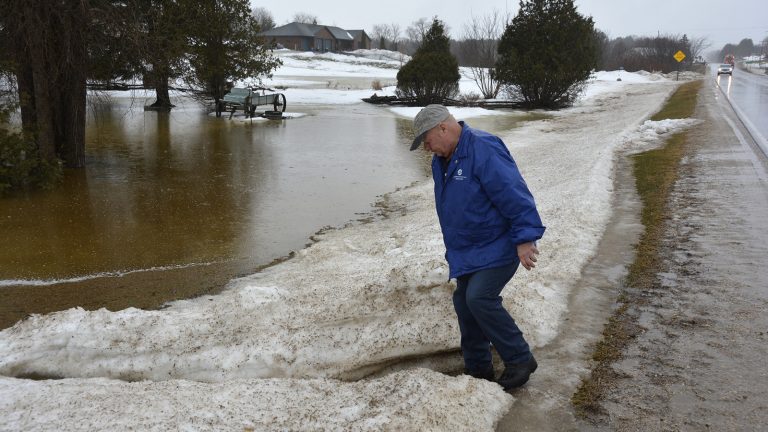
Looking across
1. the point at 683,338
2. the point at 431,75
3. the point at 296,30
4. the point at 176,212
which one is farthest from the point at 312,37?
the point at 683,338

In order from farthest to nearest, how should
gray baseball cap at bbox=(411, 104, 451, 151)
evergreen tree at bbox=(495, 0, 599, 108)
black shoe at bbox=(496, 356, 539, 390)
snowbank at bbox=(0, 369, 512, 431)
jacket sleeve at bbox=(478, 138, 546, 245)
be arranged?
evergreen tree at bbox=(495, 0, 599, 108) < black shoe at bbox=(496, 356, 539, 390) < gray baseball cap at bbox=(411, 104, 451, 151) < jacket sleeve at bbox=(478, 138, 546, 245) < snowbank at bbox=(0, 369, 512, 431)

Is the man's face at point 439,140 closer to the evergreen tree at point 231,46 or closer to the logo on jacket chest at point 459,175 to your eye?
the logo on jacket chest at point 459,175

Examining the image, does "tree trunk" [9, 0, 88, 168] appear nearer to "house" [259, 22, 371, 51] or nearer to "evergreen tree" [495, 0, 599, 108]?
"evergreen tree" [495, 0, 599, 108]

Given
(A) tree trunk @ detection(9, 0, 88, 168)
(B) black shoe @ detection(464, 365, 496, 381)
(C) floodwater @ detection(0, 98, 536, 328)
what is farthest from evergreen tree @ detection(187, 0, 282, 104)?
(B) black shoe @ detection(464, 365, 496, 381)

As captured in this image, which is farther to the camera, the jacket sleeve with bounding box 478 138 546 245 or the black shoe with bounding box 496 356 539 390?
the black shoe with bounding box 496 356 539 390

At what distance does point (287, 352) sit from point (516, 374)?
4.75 feet

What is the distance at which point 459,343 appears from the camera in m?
4.09

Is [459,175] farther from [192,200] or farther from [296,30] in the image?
[296,30]

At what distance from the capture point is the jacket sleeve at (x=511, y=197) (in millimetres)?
3238

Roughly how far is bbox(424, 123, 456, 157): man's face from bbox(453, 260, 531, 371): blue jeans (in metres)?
0.69

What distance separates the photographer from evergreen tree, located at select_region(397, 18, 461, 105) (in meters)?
30.9

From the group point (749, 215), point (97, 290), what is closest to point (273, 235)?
point (97, 290)

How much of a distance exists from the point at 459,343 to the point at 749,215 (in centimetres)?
509

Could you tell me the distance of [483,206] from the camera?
132 inches
